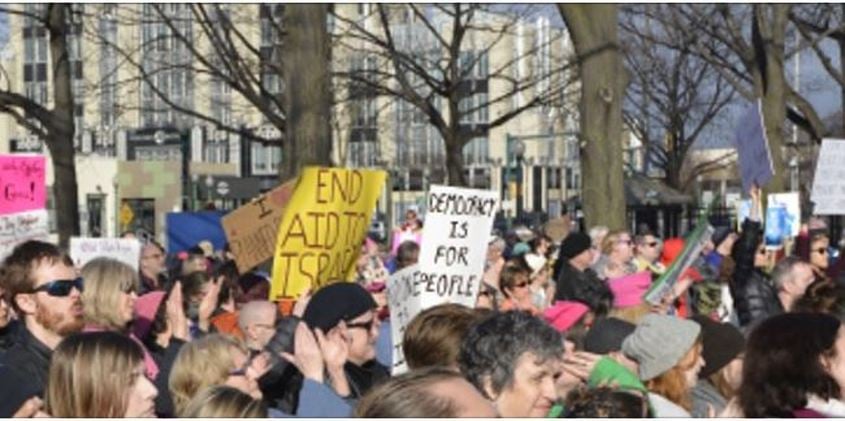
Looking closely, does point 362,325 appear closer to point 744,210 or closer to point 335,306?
point 335,306

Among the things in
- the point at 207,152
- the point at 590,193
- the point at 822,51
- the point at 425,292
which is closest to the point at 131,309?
the point at 425,292

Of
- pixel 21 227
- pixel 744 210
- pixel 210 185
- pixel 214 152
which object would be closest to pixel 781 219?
pixel 744 210

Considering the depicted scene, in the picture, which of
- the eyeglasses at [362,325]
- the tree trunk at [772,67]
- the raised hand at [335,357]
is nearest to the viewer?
the raised hand at [335,357]

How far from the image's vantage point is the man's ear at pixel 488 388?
5.04 metres

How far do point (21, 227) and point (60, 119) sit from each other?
40.9ft

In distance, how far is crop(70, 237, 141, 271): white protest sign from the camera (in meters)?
11.2

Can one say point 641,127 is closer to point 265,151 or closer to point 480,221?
point 480,221

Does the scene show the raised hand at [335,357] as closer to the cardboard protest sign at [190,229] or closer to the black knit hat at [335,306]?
the black knit hat at [335,306]

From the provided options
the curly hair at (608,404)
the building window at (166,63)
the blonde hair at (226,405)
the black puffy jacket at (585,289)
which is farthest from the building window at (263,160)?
the curly hair at (608,404)

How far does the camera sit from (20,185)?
10008 millimetres

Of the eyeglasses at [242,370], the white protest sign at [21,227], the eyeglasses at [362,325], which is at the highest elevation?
the white protest sign at [21,227]

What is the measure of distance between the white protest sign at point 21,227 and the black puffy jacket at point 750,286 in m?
3.99

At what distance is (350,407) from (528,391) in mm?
813

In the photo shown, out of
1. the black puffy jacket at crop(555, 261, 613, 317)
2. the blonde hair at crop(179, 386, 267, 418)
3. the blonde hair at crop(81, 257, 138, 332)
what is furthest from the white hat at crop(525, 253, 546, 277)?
the blonde hair at crop(179, 386, 267, 418)
